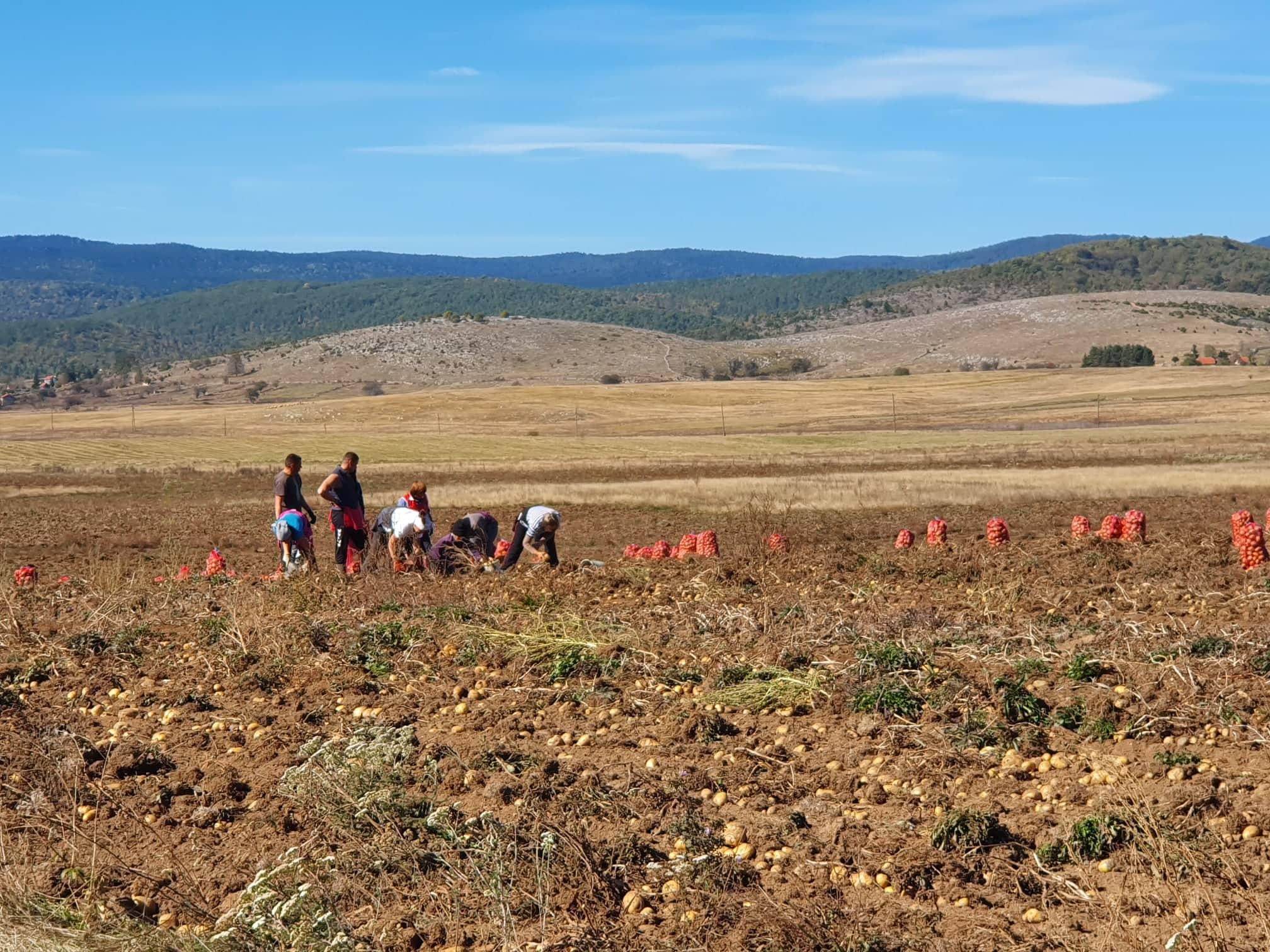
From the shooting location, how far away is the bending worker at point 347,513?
15.0 m

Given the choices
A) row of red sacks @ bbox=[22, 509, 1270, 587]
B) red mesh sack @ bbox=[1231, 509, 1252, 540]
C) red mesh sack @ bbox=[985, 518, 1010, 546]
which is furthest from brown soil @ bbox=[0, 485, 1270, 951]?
red mesh sack @ bbox=[985, 518, 1010, 546]

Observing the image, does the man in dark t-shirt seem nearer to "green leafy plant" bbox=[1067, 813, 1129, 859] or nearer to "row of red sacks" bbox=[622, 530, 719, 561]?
"row of red sacks" bbox=[622, 530, 719, 561]

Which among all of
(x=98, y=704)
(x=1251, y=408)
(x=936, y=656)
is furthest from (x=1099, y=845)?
(x=1251, y=408)

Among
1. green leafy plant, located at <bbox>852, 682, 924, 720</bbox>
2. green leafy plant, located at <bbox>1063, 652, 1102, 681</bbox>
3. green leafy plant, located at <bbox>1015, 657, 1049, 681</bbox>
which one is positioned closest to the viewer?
green leafy plant, located at <bbox>852, 682, 924, 720</bbox>

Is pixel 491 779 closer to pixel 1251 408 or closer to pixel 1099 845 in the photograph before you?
pixel 1099 845

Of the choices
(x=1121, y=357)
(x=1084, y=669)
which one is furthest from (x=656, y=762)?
(x=1121, y=357)

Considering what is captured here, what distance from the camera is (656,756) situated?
7.15 metres

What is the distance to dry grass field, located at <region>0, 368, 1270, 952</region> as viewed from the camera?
5.34 meters

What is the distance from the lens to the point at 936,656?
8344 millimetres

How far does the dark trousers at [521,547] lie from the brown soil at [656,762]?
2.02m

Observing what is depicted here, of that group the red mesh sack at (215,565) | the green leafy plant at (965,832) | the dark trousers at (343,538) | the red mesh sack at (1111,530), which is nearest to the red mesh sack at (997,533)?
the red mesh sack at (1111,530)

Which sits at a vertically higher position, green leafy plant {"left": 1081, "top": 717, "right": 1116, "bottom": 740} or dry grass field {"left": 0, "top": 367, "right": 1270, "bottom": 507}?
green leafy plant {"left": 1081, "top": 717, "right": 1116, "bottom": 740}

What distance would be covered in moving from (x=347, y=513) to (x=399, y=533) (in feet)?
4.30

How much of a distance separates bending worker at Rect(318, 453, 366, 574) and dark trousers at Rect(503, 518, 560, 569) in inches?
72.2
